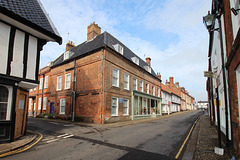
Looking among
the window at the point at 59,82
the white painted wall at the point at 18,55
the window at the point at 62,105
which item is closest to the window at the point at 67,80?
the window at the point at 59,82

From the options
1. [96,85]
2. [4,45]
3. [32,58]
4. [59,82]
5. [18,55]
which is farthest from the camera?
[59,82]

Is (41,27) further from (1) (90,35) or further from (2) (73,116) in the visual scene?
(1) (90,35)

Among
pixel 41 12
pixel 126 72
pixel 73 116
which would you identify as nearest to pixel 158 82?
pixel 126 72

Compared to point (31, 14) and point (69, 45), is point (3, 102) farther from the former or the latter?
point (69, 45)

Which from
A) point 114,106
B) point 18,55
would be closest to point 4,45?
point 18,55

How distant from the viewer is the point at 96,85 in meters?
16.1

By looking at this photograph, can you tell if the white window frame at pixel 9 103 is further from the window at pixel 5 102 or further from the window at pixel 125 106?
the window at pixel 125 106

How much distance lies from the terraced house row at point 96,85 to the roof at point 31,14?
7086 mm

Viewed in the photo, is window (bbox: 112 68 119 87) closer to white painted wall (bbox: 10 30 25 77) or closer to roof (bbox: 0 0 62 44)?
roof (bbox: 0 0 62 44)

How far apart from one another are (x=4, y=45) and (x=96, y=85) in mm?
9482

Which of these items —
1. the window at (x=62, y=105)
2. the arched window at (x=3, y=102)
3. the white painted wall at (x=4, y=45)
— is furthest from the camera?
the window at (x=62, y=105)

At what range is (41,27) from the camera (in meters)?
8.64

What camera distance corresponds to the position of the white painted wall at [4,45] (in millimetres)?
7348

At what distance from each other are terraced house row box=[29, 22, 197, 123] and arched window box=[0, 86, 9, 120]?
8.91m
